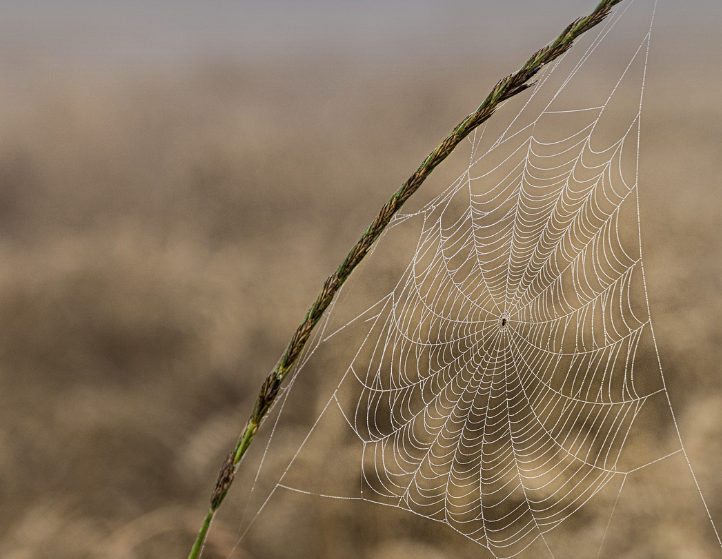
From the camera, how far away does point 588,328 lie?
1.16 m

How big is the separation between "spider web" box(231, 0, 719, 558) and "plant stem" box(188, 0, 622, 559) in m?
0.52

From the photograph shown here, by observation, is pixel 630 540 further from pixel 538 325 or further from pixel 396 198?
pixel 396 198

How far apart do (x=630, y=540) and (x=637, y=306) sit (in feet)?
1.46

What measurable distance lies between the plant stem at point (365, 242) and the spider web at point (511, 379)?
52 cm

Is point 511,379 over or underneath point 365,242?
over

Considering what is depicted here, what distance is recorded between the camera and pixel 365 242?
0.25 m

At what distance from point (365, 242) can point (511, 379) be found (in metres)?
1.15

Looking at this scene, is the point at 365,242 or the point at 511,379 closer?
the point at 365,242

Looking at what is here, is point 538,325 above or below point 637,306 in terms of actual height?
above

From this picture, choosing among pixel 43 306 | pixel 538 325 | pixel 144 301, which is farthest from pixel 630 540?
pixel 43 306

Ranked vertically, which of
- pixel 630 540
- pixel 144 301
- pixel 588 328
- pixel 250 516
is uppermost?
pixel 144 301

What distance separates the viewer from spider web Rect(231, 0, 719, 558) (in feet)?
3.13

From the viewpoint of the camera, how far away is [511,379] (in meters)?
1.32

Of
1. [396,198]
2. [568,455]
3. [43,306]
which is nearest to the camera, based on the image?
[396,198]
